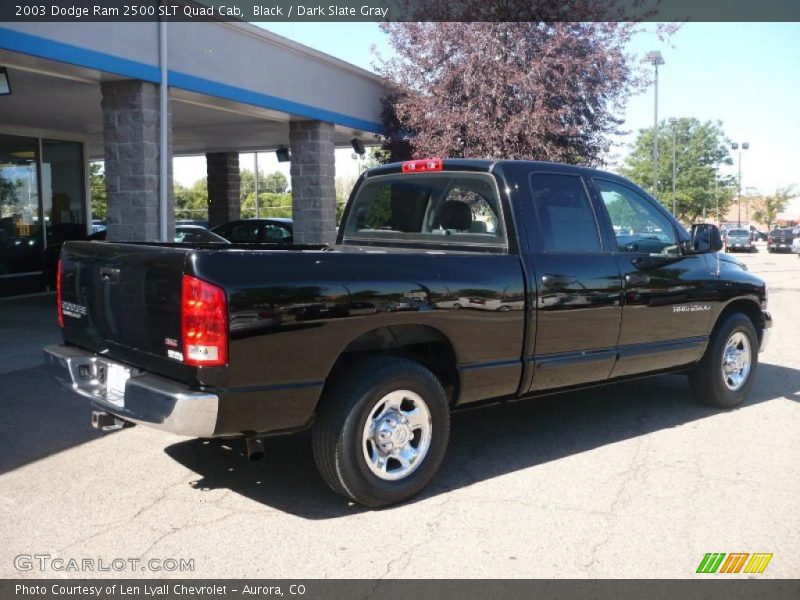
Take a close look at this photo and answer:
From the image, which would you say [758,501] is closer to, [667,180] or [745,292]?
[745,292]

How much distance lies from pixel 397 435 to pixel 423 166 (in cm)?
215

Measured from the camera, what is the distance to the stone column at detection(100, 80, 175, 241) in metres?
9.84

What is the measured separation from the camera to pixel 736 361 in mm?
6727

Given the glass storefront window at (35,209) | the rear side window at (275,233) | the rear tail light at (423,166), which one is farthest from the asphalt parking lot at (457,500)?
the rear side window at (275,233)

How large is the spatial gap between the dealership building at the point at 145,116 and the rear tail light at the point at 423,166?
16.2 feet

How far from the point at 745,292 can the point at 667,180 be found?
2268 inches

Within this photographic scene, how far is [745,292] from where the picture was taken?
668 centimetres

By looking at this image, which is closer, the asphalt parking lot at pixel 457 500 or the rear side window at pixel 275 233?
the asphalt parking lot at pixel 457 500

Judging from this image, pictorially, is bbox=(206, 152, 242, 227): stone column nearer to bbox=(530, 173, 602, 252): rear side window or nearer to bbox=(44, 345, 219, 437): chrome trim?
bbox=(530, 173, 602, 252): rear side window

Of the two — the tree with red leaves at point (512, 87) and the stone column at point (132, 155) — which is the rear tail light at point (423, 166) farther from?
the tree with red leaves at point (512, 87)

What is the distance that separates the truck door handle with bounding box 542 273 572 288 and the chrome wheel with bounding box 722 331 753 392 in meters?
2.25

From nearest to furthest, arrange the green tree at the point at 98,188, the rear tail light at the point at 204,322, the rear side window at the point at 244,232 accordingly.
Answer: the rear tail light at the point at 204,322, the rear side window at the point at 244,232, the green tree at the point at 98,188

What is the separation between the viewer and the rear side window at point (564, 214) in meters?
5.22
